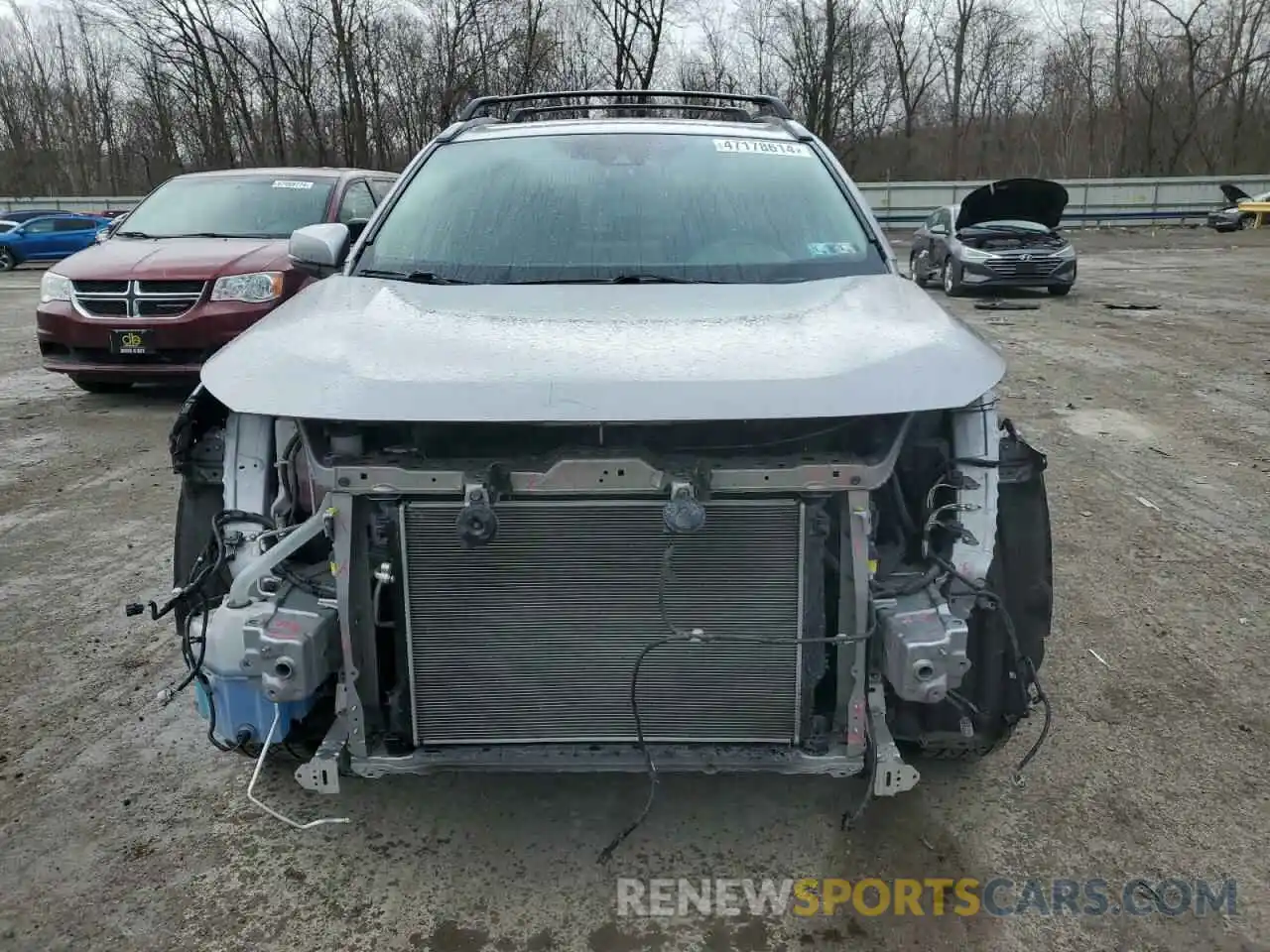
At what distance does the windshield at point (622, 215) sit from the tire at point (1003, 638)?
89 centimetres

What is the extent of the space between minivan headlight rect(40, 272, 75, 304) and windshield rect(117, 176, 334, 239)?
88 cm

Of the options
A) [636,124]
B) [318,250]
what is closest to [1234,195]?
[636,124]

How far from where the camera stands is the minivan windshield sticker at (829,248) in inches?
121

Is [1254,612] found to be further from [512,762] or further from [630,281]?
[512,762]

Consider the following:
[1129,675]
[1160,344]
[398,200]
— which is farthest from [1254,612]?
[1160,344]

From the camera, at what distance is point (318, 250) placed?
3.44 meters

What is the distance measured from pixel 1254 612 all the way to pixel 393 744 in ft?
10.9

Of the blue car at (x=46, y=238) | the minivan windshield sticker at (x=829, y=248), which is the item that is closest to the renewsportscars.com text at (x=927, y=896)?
the minivan windshield sticker at (x=829, y=248)

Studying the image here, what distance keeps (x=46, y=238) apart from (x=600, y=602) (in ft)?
83.9

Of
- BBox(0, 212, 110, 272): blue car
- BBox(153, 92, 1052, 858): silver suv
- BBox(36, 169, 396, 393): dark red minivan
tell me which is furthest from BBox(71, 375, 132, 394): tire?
BBox(0, 212, 110, 272): blue car

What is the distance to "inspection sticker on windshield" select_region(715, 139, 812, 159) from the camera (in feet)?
11.7

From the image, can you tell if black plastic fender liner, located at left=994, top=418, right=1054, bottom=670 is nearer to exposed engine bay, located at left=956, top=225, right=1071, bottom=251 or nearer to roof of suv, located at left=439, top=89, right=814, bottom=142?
roof of suv, located at left=439, top=89, right=814, bottom=142

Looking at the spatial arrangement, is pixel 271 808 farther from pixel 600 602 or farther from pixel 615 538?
pixel 615 538

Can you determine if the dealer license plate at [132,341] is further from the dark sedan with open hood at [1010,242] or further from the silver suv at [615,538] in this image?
the dark sedan with open hood at [1010,242]
